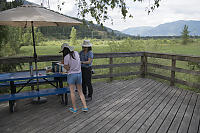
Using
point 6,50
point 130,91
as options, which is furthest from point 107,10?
point 6,50

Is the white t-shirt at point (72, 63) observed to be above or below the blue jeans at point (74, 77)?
above

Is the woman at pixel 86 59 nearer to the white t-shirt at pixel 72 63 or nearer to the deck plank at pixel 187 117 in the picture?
the white t-shirt at pixel 72 63

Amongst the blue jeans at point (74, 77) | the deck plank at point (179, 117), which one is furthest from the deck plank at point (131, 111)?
the blue jeans at point (74, 77)

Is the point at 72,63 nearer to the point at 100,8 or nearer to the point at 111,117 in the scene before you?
the point at 111,117

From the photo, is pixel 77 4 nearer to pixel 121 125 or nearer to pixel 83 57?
pixel 83 57

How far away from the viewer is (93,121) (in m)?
2.76

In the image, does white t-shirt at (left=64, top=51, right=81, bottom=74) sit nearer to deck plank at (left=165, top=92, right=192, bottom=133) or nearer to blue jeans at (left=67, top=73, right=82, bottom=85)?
blue jeans at (left=67, top=73, right=82, bottom=85)

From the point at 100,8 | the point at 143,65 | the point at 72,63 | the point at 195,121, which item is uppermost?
the point at 100,8

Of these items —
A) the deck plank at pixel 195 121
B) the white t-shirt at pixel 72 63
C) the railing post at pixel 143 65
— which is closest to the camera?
the deck plank at pixel 195 121

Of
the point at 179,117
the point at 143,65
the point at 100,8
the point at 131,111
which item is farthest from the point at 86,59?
the point at 143,65

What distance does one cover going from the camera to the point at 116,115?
3.00m

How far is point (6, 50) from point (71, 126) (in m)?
4.54

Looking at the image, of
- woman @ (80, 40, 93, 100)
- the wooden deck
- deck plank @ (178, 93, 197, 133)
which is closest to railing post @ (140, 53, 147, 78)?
the wooden deck

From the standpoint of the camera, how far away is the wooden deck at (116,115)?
2538 mm
